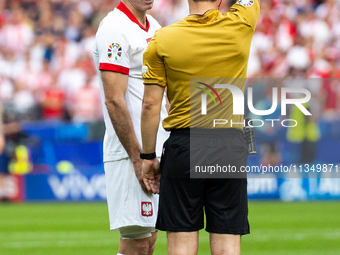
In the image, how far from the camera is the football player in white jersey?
417 cm

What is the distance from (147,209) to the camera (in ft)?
14.5

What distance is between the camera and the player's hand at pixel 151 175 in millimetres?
3939

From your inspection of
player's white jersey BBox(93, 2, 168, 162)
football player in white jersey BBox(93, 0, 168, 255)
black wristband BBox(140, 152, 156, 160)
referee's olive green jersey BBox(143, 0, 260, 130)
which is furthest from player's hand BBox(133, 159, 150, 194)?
referee's olive green jersey BBox(143, 0, 260, 130)

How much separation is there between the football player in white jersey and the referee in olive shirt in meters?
0.48

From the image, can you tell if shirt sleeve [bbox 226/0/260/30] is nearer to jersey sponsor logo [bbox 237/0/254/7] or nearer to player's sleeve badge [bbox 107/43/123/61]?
jersey sponsor logo [bbox 237/0/254/7]

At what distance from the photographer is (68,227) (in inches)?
379

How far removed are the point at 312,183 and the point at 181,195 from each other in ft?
28.3

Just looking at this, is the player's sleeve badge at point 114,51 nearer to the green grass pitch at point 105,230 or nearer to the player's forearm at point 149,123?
the player's forearm at point 149,123

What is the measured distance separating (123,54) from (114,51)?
0.21 ft

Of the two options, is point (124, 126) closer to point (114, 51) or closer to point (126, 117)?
point (126, 117)

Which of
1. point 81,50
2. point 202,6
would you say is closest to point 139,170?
point 202,6

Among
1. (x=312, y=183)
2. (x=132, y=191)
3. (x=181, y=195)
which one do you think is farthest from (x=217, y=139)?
(x=312, y=183)

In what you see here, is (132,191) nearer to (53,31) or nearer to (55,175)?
(55,175)

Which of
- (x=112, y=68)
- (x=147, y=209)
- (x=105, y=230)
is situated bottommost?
(x=105, y=230)
